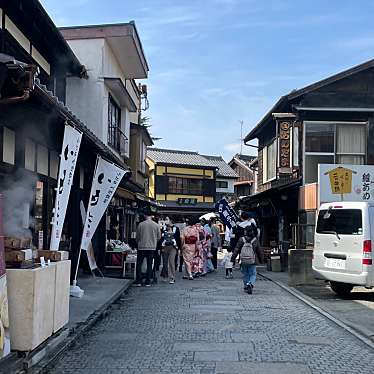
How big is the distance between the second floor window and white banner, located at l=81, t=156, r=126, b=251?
793 cm

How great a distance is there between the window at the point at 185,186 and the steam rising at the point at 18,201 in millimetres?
44765

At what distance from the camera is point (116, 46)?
2091 cm

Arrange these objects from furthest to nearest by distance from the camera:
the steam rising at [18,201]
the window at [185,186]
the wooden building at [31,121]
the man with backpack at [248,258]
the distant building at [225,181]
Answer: the distant building at [225,181]
the window at [185,186]
the man with backpack at [248,258]
the steam rising at [18,201]
the wooden building at [31,121]

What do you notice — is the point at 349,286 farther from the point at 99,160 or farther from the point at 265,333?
the point at 99,160

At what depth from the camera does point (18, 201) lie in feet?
35.3

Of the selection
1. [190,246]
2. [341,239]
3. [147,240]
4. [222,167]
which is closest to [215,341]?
[341,239]

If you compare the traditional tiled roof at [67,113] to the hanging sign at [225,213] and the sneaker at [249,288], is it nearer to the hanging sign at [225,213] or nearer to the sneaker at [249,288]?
the sneaker at [249,288]

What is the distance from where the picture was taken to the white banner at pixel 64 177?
975cm

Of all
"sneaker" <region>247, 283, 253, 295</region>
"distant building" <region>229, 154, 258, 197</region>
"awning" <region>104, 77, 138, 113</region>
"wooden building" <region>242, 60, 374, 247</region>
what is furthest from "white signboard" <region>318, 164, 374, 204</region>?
"distant building" <region>229, 154, 258, 197</region>

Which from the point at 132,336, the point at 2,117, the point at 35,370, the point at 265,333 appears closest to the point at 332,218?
the point at 265,333

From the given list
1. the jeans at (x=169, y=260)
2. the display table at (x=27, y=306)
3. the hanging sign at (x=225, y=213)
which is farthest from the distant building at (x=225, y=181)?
the display table at (x=27, y=306)

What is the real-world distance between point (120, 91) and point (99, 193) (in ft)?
29.5

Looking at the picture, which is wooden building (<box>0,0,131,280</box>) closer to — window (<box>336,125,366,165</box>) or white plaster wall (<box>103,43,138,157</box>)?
white plaster wall (<box>103,43,138,157</box>)

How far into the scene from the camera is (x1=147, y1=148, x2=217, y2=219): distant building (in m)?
55.8
